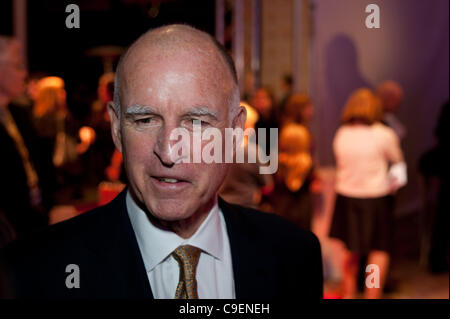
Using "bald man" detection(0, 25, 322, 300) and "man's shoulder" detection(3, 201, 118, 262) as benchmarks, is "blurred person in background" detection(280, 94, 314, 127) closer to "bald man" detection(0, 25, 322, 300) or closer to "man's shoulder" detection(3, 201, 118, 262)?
"bald man" detection(0, 25, 322, 300)

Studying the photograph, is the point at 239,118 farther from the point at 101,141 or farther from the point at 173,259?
the point at 101,141

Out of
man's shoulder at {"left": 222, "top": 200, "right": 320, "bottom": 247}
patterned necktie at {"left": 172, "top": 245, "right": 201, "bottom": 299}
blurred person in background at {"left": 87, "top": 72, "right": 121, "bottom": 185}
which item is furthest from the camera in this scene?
blurred person in background at {"left": 87, "top": 72, "right": 121, "bottom": 185}

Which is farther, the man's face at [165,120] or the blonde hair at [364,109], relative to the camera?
the blonde hair at [364,109]

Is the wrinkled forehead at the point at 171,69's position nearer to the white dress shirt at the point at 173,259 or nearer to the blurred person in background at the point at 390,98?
the white dress shirt at the point at 173,259

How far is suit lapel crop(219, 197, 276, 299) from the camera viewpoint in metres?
1.10

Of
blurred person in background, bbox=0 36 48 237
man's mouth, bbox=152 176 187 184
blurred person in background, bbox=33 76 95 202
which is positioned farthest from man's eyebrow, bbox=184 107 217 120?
blurred person in background, bbox=33 76 95 202

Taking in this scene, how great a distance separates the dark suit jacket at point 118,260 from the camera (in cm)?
101

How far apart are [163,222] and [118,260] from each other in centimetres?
12

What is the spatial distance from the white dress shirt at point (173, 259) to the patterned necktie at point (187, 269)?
0.01 meters

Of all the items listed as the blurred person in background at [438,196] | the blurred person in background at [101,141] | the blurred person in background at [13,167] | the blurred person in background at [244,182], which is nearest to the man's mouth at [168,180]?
the blurred person in background at [13,167]

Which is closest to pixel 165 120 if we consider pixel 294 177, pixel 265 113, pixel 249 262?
pixel 249 262

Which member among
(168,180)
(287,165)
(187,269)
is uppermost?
(168,180)

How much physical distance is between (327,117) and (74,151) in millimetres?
2276

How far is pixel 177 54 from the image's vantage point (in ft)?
3.15
